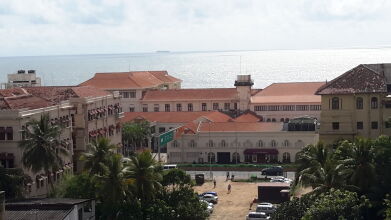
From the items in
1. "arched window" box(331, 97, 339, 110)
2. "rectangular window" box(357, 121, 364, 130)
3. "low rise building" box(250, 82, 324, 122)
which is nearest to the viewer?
"arched window" box(331, 97, 339, 110)

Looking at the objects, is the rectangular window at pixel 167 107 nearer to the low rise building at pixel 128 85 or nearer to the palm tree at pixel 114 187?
the low rise building at pixel 128 85

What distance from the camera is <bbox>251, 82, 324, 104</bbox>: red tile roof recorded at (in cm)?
11215

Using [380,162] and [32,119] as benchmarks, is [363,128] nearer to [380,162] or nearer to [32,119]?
[380,162]

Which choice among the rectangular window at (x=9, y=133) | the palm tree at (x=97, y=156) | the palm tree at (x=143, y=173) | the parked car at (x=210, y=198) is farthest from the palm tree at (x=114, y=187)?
the parked car at (x=210, y=198)

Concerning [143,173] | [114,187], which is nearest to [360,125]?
[143,173]

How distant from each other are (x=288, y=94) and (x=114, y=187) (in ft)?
242

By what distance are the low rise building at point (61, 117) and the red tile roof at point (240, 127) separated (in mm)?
16008

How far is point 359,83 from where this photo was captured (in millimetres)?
68625

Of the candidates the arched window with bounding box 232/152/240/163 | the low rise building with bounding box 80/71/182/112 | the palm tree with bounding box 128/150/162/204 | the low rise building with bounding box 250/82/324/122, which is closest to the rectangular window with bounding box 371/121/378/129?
the arched window with bounding box 232/152/240/163

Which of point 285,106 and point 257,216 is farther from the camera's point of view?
point 285,106

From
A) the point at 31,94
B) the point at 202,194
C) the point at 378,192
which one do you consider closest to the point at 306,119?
the point at 202,194

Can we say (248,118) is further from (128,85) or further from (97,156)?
(97,156)

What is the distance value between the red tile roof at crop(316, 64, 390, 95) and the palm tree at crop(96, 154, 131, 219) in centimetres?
2803

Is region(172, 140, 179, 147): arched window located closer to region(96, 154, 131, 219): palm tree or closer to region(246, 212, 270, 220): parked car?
region(246, 212, 270, 220): parked car
